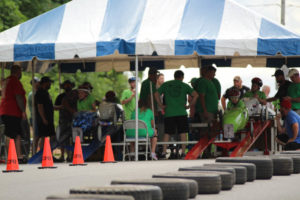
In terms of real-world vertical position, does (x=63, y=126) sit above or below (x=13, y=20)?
below

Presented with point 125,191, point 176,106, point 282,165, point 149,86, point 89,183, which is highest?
point 149,86

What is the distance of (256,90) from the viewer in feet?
61.2

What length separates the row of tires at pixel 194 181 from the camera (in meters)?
6.78

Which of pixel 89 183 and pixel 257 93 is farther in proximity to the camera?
pixel 257 93

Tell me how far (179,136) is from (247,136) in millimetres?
1658

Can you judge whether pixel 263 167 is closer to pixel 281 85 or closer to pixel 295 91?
pixel 295 91

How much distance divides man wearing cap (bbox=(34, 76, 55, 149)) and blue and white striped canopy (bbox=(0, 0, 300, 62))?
1.61 m

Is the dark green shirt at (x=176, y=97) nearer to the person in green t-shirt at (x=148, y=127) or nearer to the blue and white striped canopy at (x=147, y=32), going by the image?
the person in green t-shirt at (x=148, y=127)

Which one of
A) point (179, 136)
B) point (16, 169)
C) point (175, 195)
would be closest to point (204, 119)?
point (179, 136)

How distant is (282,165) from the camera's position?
11828 millimetres

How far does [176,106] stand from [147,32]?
1.91 metres

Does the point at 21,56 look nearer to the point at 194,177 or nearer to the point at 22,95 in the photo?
the point at 22,95

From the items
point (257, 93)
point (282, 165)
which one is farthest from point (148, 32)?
point (282, 165)

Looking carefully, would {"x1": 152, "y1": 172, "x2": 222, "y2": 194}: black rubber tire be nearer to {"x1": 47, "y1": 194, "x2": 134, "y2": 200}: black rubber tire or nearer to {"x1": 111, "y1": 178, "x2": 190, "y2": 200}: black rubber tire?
{"x1": 111, "y1": 178, "x2": 190, "y2": 200}: black rubber tire
